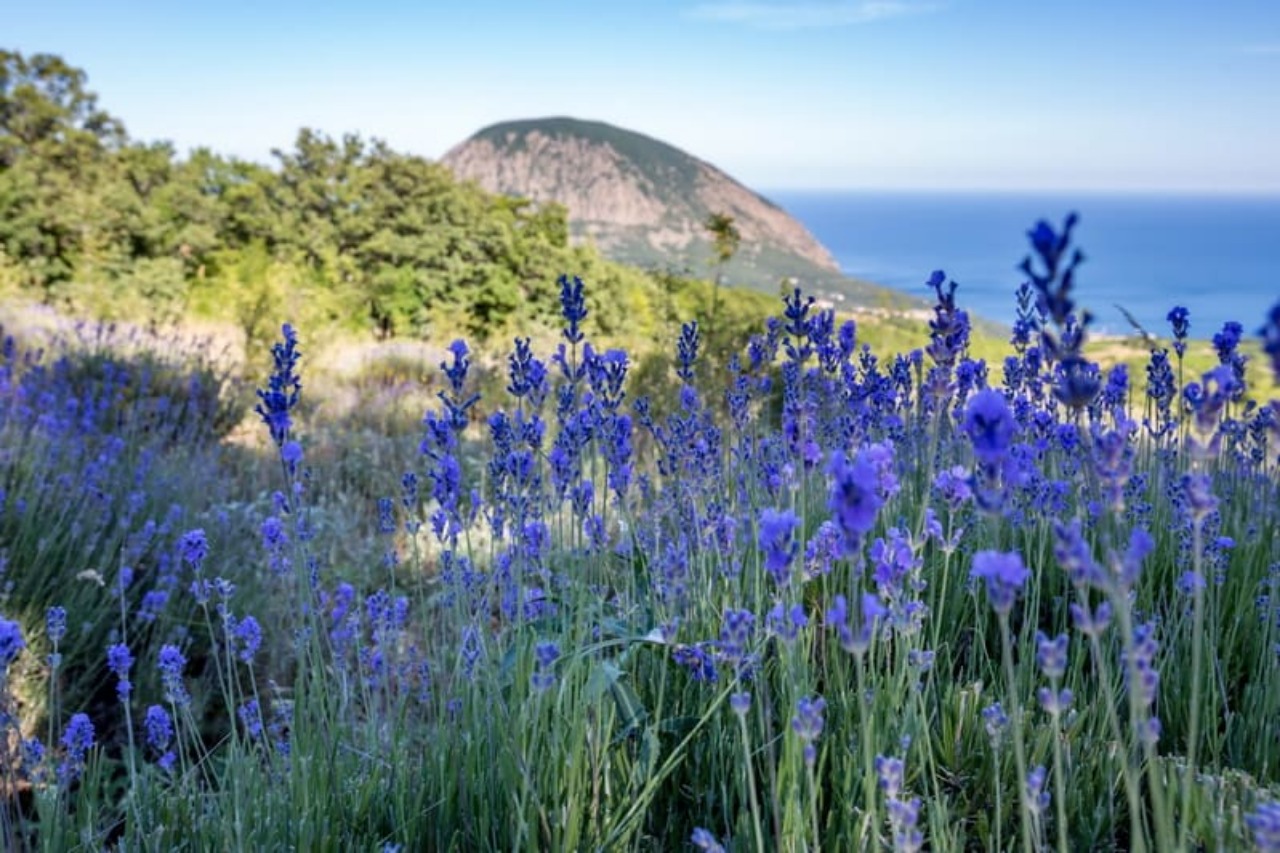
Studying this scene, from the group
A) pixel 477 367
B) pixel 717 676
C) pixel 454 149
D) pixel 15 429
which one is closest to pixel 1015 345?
pixel 717 676

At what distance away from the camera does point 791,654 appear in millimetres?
1384

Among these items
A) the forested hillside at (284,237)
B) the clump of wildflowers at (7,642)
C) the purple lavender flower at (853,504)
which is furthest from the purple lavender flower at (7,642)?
the forested hillside at (284,237)

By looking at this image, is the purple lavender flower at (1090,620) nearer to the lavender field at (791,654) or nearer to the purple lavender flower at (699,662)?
the lavender field at (791,654)

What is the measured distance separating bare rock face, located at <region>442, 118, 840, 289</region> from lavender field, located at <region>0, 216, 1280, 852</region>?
22381 mm

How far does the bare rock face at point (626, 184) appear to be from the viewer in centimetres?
2841

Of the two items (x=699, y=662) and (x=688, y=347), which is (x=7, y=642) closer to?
(x=699, y=662)

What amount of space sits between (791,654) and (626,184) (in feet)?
106

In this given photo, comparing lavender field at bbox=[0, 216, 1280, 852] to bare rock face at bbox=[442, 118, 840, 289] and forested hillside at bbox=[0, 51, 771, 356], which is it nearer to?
forested hillside at bbox=[0, 51, 771, 356]

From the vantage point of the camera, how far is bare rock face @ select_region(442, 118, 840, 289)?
28.4m

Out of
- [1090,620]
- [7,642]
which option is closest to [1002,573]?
[1090,620]

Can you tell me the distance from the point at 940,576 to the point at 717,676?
95 cm

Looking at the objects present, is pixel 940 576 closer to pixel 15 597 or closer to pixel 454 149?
pixel 15 597

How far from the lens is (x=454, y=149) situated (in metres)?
38.4

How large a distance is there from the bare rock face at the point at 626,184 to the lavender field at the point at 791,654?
2238 cm
